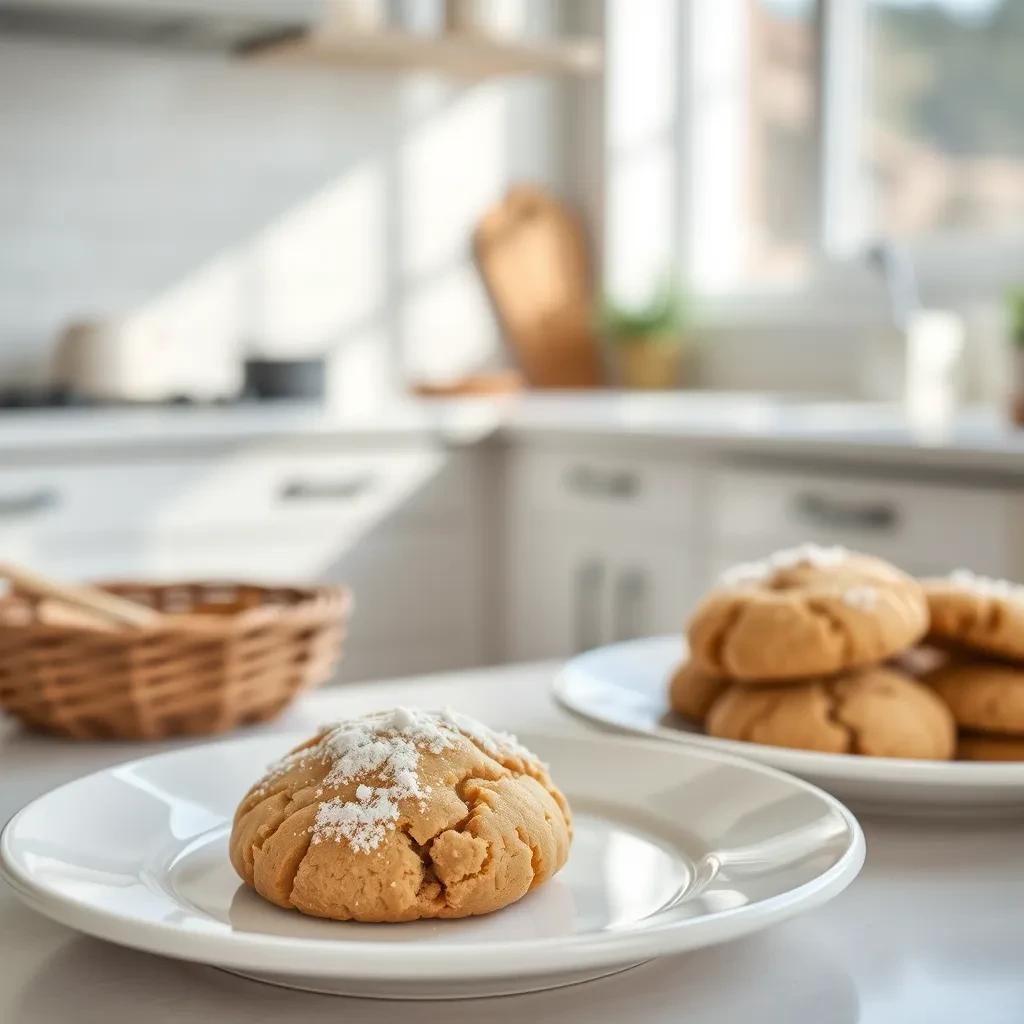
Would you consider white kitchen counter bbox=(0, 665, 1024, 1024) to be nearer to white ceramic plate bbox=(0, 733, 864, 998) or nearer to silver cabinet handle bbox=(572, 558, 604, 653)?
white ceramic plate bbox=(0, 733, 864, 998)

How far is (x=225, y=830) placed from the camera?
0.67m

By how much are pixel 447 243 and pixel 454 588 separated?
1050 millimetres

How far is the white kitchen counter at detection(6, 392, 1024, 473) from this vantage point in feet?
7.23

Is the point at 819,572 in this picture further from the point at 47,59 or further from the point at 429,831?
the point at 47,59

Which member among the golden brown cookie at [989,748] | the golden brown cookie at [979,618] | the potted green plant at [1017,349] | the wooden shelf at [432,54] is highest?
the wooden shelf at [432,54]

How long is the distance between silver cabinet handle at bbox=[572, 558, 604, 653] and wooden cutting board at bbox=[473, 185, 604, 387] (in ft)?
3.39

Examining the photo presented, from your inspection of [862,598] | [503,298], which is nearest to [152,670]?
[862,598]

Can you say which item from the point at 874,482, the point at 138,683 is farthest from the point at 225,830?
the point at 874,482

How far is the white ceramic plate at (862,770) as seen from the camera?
0.69 metres

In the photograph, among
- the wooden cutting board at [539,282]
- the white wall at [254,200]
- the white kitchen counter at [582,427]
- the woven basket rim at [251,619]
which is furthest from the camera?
the wooden cutting board at [539,282]

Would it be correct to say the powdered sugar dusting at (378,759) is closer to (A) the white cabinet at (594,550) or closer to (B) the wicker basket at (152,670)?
(B) the wicker basket at (152,670)

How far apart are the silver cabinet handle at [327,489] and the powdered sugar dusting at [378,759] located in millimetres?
2242

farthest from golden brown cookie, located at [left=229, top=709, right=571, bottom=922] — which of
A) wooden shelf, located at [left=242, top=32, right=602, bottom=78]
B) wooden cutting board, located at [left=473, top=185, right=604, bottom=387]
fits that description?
wooden cutting board, located at [left=473, top=185, right=604, bottom=387]

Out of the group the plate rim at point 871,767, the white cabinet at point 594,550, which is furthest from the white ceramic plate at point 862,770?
the white cabinet at point 594,550
